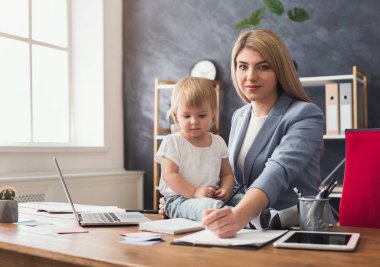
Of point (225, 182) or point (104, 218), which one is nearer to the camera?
point (104, 218)

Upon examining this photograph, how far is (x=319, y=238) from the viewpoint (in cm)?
130

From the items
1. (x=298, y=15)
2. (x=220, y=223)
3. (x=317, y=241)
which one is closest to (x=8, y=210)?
(x=220, y=223)

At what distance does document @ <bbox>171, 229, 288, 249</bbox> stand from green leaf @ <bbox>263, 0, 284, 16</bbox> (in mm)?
2778

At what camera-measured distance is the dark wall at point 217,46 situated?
3.96 meters

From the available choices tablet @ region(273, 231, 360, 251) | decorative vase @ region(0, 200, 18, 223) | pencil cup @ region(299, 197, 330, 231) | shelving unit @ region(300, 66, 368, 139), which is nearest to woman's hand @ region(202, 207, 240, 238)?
tablet @ region(273, 231, 360, 251)

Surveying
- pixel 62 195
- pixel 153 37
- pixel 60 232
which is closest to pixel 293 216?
pixel 60 232

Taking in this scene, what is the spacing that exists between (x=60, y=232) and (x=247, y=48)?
86 centimetres

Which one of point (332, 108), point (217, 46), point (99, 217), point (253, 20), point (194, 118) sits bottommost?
point (99, 217)

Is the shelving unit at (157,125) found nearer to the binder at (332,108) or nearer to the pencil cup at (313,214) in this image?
the binder at (332,108)

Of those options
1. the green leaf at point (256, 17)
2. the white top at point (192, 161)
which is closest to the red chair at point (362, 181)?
the white top at point (192, 161)

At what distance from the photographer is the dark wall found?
3955 mm

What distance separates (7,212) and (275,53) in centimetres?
104

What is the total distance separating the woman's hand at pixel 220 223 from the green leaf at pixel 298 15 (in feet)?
9.26

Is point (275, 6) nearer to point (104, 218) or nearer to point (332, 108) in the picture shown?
point (332, 108)
